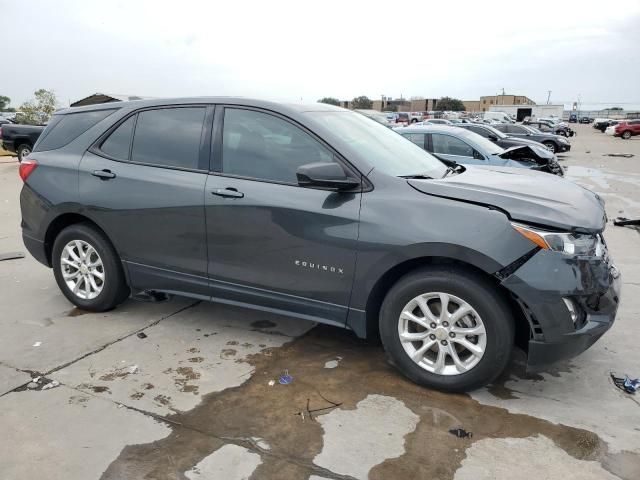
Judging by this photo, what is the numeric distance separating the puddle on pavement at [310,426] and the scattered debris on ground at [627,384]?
0.66m

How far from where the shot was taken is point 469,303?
3.05 m

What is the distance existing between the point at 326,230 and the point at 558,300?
139 cm

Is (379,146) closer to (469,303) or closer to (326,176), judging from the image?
(326,176)

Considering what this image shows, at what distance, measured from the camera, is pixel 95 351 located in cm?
385

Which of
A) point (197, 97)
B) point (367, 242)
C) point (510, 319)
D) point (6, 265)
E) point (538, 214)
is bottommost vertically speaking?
point (6, 265)

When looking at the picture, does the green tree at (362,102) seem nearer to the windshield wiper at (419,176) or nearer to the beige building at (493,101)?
the beige building at (493,101)

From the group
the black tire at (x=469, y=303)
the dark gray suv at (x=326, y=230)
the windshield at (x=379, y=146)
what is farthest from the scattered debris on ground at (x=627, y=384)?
the windshield at (x=379, y=146)

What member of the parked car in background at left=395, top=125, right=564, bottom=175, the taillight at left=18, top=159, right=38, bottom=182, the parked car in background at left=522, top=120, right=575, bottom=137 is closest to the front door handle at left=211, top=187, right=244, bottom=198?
the taillight at left=18, top=159, right=38, bottom=182

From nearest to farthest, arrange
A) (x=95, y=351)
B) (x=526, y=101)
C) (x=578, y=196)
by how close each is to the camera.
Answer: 1. (x=578, y=196)
2. (x=95, y=351)
3. (x=526, y=101)

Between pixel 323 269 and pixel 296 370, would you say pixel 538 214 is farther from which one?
pixel 296 370

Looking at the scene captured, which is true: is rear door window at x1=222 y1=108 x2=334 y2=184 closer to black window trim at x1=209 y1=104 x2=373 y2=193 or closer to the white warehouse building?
black window trim at x1=209 y1=104 x2=373 y2=193

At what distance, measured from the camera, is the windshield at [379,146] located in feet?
11.7

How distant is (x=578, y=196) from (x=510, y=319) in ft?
3.52

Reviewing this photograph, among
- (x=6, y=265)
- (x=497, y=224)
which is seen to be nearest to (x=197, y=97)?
(x=497, y=224)
